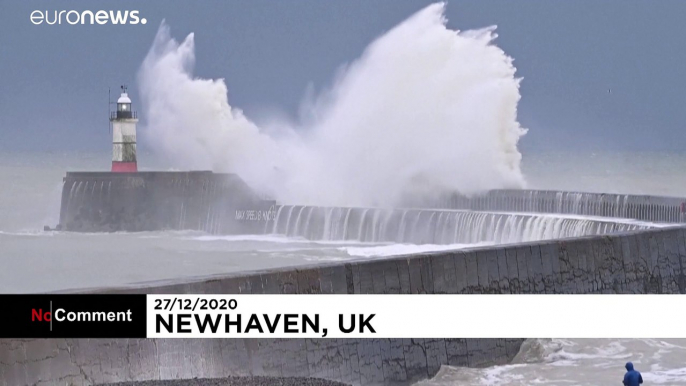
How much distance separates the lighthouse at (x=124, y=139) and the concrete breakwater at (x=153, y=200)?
66 centimetres

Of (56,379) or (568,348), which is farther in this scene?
(568,348)

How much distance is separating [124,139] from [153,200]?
6.36 ft

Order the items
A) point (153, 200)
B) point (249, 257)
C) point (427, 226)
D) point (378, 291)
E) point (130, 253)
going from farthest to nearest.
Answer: point (153, 200), point (130, 253), point (249, 257), point (427, 226), point (378, 291)

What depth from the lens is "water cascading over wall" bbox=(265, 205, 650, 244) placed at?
1764cm

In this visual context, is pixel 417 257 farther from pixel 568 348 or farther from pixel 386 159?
pixel 386 159

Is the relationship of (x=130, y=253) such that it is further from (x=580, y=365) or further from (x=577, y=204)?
(x=580, y=365)

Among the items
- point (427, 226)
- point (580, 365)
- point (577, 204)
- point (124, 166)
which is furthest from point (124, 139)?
point (580, 365)

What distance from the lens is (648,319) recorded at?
8750 millimetres

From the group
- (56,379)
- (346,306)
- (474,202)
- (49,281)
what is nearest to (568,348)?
(346,306)

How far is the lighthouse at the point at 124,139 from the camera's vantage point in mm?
33406

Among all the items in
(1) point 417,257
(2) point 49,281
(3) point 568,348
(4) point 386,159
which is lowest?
(3) point 568,348

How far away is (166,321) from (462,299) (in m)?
2.50

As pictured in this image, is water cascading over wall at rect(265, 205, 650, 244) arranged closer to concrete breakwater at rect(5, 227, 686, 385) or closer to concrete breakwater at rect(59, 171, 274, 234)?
concrete breakwater at rect(59, 171, 274, 234)

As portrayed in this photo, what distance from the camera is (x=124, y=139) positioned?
3347cm
